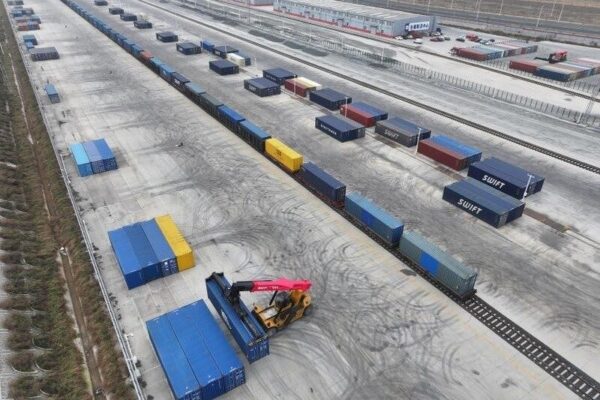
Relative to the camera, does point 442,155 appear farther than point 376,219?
Yes

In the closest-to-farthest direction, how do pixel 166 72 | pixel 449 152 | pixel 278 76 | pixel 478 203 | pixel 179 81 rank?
1. pixel 478 203
2. pixel 449 152
3. pixel 179 81
4. pixel 278 76
5. pixel 166 72

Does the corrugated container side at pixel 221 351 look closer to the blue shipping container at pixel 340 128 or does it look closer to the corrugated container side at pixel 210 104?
the blue shipping container at pixel 340 128

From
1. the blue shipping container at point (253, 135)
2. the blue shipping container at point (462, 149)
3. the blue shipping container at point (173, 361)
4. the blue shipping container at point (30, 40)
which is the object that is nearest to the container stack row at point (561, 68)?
the blue shipping container at point (462, 149)

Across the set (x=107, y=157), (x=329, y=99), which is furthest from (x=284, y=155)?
(x=329, y=99)

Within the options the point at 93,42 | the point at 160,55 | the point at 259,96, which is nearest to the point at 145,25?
the point at 93,42

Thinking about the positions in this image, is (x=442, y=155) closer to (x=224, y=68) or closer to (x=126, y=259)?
(x=126, y=259)

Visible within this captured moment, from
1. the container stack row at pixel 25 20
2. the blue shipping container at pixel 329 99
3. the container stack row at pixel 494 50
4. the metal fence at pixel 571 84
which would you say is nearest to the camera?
the blue shipping container at pixel 329 99
